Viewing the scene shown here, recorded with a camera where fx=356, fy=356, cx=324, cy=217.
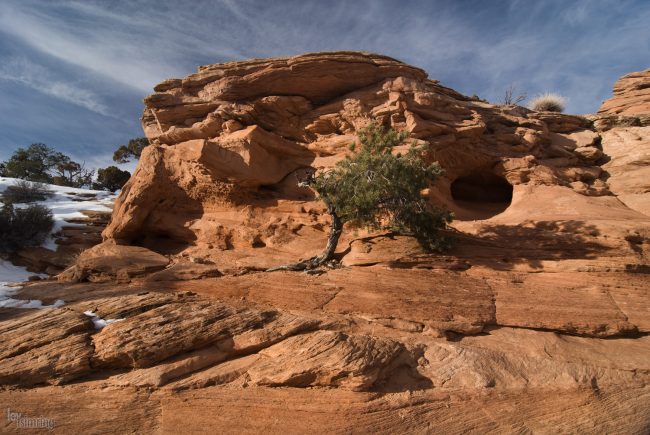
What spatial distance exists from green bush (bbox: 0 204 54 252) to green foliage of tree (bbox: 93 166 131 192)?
20.0 metres

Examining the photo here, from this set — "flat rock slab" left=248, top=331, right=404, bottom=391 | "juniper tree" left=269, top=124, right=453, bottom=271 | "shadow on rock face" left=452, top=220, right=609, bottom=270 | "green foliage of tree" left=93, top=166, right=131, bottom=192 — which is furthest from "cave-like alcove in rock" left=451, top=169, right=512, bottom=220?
"green foliage of tree" left=93, top=166, right=131, bottom=192

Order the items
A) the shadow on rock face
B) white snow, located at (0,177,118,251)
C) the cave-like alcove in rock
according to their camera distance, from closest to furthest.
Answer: the shadow on rock face
the cave-like alcove in rock
white snow, located at (0,177,118,251)

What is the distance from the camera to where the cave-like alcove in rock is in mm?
14891

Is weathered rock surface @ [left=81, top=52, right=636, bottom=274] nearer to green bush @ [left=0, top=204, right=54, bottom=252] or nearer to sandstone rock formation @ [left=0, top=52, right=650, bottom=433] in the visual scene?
sandstone rock formation @ [left=0, top=52, right=650, bottom=433]

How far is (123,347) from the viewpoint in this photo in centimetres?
562

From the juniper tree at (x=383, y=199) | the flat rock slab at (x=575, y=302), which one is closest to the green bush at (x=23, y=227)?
the juniper tree at (x=383, y=199)

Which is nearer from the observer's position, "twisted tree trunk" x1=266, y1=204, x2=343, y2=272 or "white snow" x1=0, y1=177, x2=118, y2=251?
"twisted tree trunk" x1=266, y1=204, x2=343, y2=272

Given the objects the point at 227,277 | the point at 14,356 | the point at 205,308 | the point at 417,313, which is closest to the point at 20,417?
the point at 14,356

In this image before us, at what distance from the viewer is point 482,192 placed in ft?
52.2

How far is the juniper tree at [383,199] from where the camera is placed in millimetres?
9938

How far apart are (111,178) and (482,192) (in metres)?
34.1

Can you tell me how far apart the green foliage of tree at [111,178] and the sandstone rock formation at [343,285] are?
23523mm

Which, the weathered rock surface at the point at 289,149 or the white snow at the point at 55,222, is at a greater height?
the weathered rock surface at the point at 289,149

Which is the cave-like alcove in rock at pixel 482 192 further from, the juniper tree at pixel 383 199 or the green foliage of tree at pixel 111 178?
the green foliage of tree at pixel 111 178
